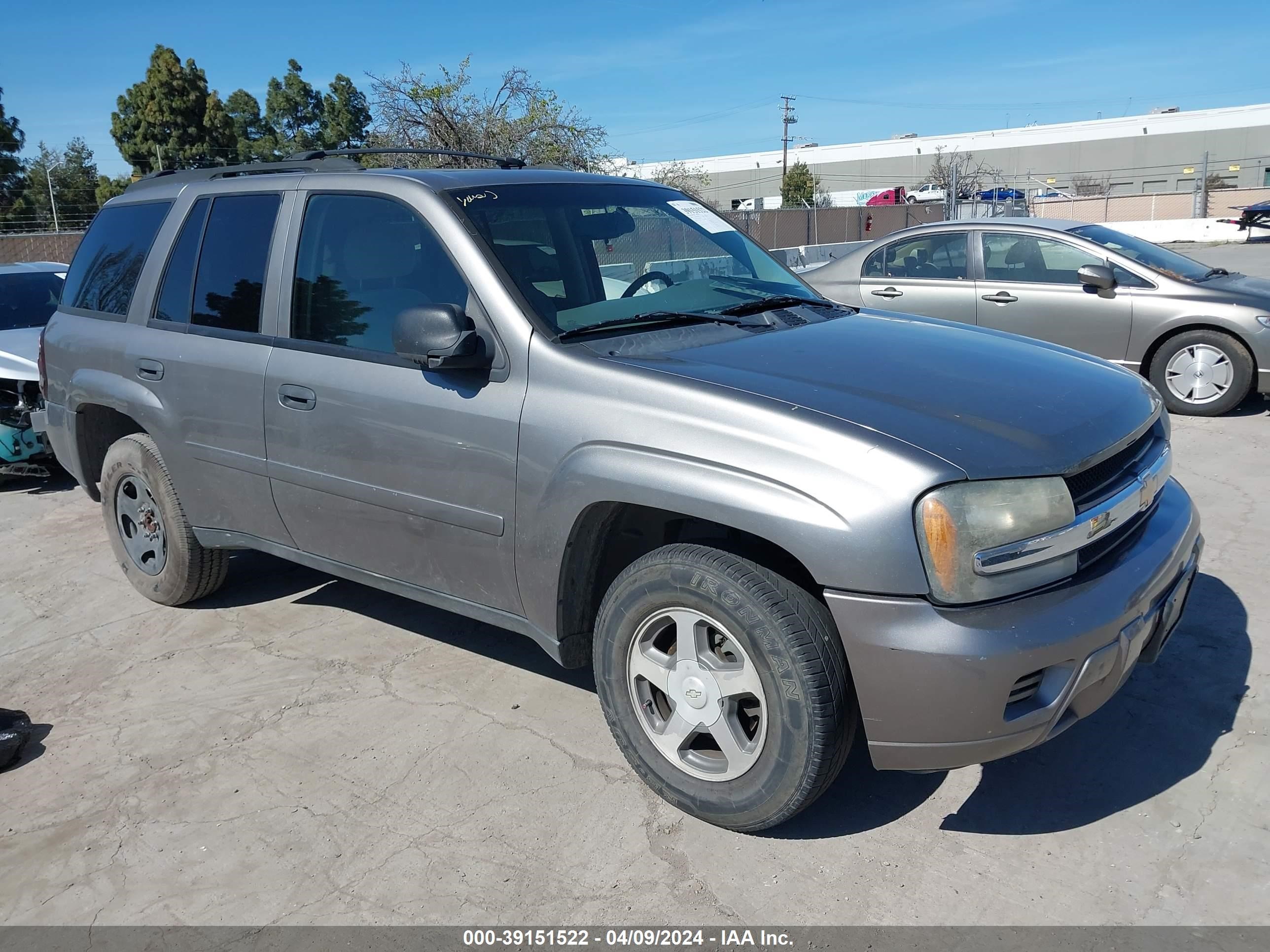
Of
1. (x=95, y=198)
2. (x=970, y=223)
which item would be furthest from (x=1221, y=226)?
(x=95, y=198)

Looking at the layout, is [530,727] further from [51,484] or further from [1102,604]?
[51,484]

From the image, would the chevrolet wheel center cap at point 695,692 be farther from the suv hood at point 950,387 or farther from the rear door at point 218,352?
the rear door at point 218,352

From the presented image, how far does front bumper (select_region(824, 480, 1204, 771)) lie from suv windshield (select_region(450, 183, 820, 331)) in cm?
145

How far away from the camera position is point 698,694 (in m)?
2.95

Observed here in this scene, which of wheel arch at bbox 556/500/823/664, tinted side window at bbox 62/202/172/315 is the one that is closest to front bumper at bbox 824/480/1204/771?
wheel arch at bbox 556/500/823/664

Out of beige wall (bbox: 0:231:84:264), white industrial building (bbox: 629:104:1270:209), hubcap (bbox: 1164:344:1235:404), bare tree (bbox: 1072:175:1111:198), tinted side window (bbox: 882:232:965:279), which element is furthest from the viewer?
white industrial building (bbox: 629:104:1270:209)

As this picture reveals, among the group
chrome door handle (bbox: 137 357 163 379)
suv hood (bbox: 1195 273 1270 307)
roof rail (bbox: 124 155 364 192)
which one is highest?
roof rail (bbox: 124 155 364 192)

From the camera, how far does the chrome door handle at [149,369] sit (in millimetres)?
4461

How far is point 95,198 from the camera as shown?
176ft

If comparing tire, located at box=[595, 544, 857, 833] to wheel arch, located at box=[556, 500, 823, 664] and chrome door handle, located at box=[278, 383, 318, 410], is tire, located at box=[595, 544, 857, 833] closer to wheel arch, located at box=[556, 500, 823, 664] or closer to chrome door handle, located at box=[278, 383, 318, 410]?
wheel arch, located at box=[556, 500, 823, 664]

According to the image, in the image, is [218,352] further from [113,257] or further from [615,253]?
[615,253]

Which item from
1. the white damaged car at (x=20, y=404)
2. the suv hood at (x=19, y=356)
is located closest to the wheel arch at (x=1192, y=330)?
the white damaged car at (x=20, y=404)

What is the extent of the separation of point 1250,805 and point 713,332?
7.20ft

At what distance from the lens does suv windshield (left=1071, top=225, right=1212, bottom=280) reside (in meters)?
8.26
